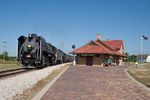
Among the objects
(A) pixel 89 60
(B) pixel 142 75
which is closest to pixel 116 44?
(A) pixel 89 60

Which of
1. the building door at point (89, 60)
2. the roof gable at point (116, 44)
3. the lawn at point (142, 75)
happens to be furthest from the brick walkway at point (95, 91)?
the roof gable at point (116, 44)

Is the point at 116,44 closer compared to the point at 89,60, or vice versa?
the point at 89,60

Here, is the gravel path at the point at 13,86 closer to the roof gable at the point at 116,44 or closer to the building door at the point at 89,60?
the building door at the point at 89,60

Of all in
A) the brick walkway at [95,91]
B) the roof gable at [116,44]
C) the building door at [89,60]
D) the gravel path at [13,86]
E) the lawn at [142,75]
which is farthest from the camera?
the roof gable at [116,44]

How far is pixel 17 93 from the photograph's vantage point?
6.95 metres

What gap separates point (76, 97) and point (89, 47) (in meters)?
26.3

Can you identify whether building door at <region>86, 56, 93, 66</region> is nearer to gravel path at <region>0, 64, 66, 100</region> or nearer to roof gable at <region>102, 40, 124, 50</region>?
roof gable at <region>102, 40, 124, 50</region>

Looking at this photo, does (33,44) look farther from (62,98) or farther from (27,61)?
(62,98)

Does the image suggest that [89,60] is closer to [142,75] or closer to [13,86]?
[142,75]

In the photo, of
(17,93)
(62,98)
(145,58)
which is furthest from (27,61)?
(145,58)

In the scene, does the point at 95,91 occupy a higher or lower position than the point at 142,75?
higher

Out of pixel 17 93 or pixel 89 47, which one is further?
pixel 89 47

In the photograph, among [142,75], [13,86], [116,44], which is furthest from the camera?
[116,44]

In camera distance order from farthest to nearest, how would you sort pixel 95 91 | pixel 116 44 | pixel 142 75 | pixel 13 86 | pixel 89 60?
pixel 116 44
pixel 89 60
pixel 142 75
pixel 13 86
pixel 95 91
